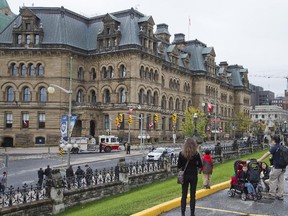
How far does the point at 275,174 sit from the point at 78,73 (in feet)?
176

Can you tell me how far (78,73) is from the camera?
63.2 m

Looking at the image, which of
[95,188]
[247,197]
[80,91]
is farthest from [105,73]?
[247,197]

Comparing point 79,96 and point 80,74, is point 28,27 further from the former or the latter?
point 79,96

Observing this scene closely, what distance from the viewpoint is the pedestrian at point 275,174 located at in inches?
479

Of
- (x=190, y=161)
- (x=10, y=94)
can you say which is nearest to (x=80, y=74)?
(x=10, y=94)

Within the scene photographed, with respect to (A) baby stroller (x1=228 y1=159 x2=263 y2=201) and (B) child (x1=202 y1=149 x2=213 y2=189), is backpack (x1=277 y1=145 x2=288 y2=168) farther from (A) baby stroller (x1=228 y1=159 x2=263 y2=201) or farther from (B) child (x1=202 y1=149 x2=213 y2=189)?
(B) child (x1=202 y1=149 x2=213 y2=189)

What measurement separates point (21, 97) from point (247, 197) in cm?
5279

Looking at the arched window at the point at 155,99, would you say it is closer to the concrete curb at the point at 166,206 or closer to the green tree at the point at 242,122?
the green tree at the point at 242,122

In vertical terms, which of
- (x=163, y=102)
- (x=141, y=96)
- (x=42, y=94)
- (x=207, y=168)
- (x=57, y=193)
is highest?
(x=42, y=94)

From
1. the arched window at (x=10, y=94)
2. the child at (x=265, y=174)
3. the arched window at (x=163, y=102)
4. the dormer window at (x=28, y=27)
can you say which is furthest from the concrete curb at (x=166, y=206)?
the arched window at (x=163, y=102)

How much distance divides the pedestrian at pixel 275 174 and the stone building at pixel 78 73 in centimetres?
4343

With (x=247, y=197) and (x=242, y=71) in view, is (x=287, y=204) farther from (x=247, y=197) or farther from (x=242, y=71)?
(x=242, y=71)

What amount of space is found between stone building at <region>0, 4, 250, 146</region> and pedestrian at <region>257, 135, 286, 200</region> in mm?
43433

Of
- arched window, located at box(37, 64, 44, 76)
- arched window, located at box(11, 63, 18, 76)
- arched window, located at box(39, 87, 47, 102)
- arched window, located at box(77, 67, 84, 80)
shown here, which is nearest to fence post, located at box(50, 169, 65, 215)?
arched window, located at box(39, 87, 47, 102)
